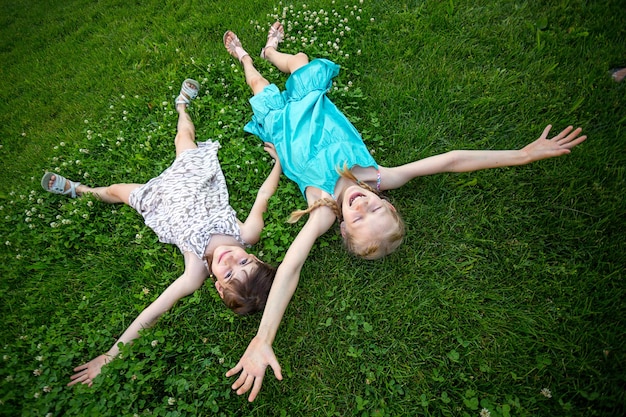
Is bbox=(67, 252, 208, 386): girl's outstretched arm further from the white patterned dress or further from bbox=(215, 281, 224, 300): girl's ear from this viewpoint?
bbox=(215, 281, 224, 300): girl's ear

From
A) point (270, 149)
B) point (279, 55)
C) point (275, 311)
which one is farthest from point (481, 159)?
point (279, 55)

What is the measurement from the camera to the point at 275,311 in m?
3.22

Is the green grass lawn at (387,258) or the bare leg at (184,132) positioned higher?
the bare leg at (184,132)

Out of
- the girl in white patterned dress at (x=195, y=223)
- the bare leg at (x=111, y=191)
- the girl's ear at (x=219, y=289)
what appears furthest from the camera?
the bare leg at (x=111, y=191)

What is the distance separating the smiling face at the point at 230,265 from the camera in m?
3.60

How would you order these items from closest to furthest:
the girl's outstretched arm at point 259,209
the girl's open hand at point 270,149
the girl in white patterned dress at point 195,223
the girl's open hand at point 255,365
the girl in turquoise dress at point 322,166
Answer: the girl's open hand at point 255,365 → the girl in turquoise dress at point 322,166 → the girl in white patterned dress at point 195,223 → the girl's outstretched arm at point 259,209 → the girl's open hand at point 270,149

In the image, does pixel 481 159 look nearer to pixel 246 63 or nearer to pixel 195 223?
pixel 195 223

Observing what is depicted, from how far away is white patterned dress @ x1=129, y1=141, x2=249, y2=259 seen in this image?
3990 millimetres

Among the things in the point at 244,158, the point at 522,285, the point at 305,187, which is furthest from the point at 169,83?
the point at 522,285

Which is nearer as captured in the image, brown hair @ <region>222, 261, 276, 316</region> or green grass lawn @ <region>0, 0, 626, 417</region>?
green grass lawn @ <region>0, 0, 626, 417</region>

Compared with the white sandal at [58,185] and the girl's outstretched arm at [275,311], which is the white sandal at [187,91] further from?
the girl's outstretched arm at [275,311]

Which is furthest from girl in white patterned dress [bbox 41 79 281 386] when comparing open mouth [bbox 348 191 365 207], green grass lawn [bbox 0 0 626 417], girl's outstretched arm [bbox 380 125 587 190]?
girl's outstretched arm [bbox 380 125 587 190]

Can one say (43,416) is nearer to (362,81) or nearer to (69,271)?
(69,271)

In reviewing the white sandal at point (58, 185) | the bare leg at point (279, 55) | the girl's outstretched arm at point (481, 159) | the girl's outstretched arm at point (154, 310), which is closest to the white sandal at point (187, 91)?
the bare leg at point (279, 55)
